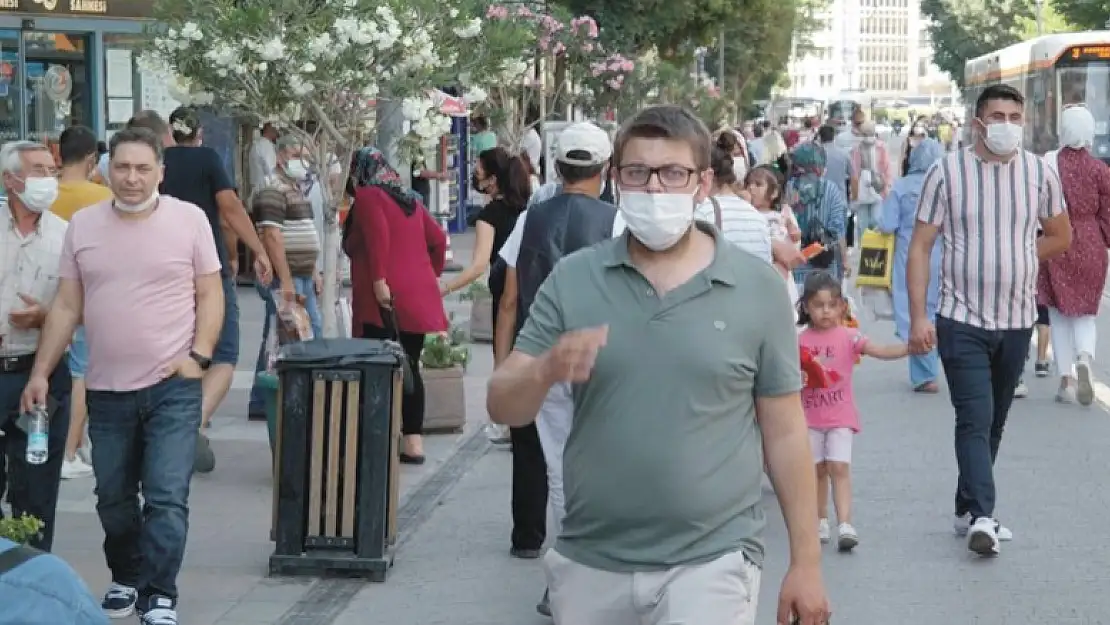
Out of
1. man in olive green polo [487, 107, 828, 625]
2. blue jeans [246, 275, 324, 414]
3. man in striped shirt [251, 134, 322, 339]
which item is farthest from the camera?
blue jeans [246, 275, 324, 414]

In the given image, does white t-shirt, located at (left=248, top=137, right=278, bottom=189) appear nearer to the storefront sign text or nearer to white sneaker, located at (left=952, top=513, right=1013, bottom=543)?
the storefront sign text

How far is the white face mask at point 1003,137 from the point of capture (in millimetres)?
7738

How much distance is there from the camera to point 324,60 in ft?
31.4

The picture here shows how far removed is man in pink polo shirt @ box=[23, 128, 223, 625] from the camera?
653 cm

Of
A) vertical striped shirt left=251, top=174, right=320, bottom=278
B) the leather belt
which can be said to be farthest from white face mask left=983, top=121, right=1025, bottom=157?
vertical striped shirt left=251, top=174, right=320, bottom=278

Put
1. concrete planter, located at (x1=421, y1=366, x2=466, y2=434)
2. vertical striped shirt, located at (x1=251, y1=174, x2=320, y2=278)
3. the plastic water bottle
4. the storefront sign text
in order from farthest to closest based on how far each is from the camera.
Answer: the storefront sign text
vertical striped shirt, located at (x1=251, y1=174, x2=320, y2=278)
concrete planter, located at (x1=421, y1=366, x2=466, y2=434)
the plastic water bottle

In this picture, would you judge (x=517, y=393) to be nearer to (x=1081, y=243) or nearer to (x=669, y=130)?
(x=669, y=130)

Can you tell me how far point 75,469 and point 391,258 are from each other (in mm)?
1959

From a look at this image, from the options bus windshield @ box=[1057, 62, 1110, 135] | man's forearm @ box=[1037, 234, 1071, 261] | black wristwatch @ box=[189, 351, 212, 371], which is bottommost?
black wristwatch @ box=[189, 351, 212, 371]

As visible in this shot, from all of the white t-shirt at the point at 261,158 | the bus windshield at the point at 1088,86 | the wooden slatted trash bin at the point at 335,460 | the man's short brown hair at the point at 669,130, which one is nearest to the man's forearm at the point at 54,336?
the wooden slatted trash bin at the point at 335,460

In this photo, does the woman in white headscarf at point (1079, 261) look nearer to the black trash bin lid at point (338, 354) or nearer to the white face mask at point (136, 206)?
the black trash bin lid at point (338, 354)

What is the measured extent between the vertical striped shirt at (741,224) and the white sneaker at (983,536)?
54.8 inches

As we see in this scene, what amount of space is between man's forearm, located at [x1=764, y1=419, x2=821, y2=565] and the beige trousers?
111 mm

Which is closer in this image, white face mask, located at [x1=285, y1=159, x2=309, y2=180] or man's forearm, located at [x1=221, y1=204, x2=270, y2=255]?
man's forearm, located at [x1=221, y1=204, x2=270, y2=255]
